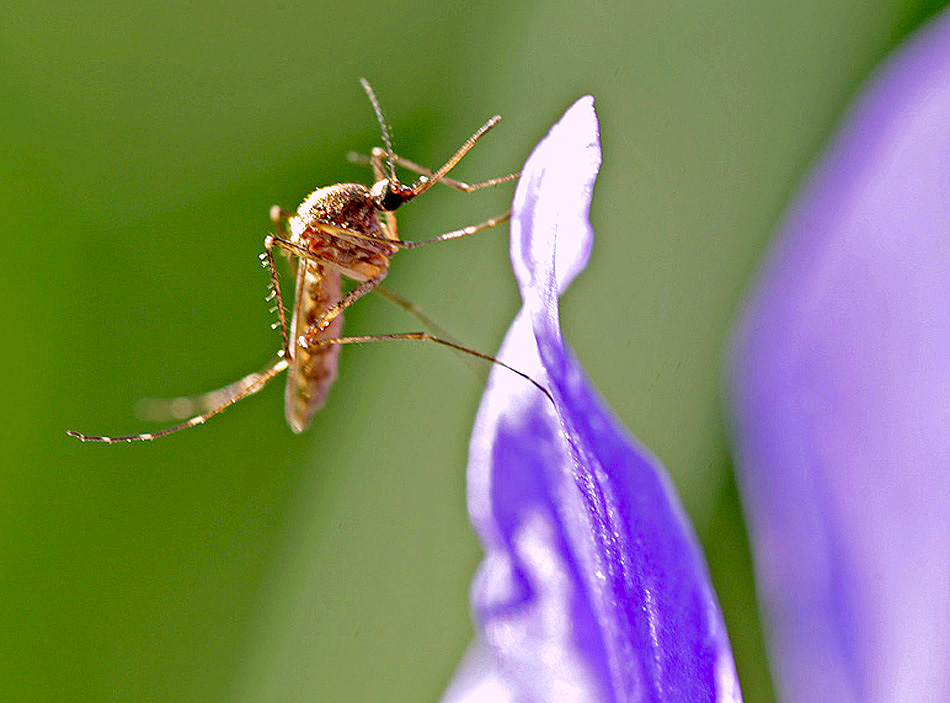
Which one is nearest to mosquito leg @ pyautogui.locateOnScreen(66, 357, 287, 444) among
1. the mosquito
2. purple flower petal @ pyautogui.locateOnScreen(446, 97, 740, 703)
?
the mosquito

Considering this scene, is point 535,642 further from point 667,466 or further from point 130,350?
point 130,350

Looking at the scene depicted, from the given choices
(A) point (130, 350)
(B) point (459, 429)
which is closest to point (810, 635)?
(B) point (459, 429)

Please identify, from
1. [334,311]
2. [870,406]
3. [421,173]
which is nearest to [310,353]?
[334,311]

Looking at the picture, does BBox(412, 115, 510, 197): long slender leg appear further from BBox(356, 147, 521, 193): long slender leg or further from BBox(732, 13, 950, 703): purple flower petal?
BBox(732, 13, 950, 703): purple flower petal

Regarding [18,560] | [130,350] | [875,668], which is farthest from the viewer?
[130,350]

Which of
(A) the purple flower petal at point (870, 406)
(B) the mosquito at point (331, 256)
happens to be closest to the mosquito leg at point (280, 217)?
(B) the mosquito at point (331, 256)

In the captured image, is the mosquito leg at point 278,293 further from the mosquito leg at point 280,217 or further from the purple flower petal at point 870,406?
the purple flower petal at point 870,406

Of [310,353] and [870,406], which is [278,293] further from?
[870,406]
